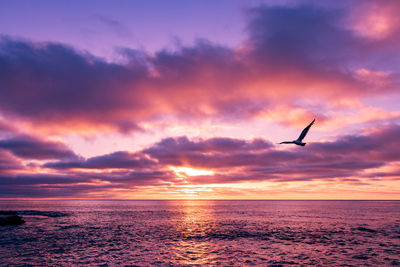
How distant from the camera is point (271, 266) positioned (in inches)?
1312

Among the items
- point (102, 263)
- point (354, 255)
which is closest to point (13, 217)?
point (102, 263)

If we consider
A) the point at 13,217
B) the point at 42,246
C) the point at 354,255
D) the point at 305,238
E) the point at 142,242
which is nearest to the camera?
the point at 354,255

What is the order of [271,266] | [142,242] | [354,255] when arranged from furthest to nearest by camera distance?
[142,242], [354,255], [271,266]

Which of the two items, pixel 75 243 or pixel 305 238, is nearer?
pixel 75 243

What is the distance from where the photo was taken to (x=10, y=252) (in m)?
41.1

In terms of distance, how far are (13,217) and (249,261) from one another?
73.1 meters

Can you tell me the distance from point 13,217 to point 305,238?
247ft

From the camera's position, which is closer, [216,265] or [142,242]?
[216,265]

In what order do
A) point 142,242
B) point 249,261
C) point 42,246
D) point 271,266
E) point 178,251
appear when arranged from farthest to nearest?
point 142,242 < point 42,246 < point 178,251 < point 249,261 < point 271,266

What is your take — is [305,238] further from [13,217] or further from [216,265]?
[13,217]

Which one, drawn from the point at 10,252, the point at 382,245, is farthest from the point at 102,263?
the point at 382,245

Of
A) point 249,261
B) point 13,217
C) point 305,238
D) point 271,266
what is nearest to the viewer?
point 271,266

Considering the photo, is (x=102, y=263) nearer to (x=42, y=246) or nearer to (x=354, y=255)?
(x=42, y=246)

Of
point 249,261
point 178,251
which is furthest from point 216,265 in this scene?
point 178,251
